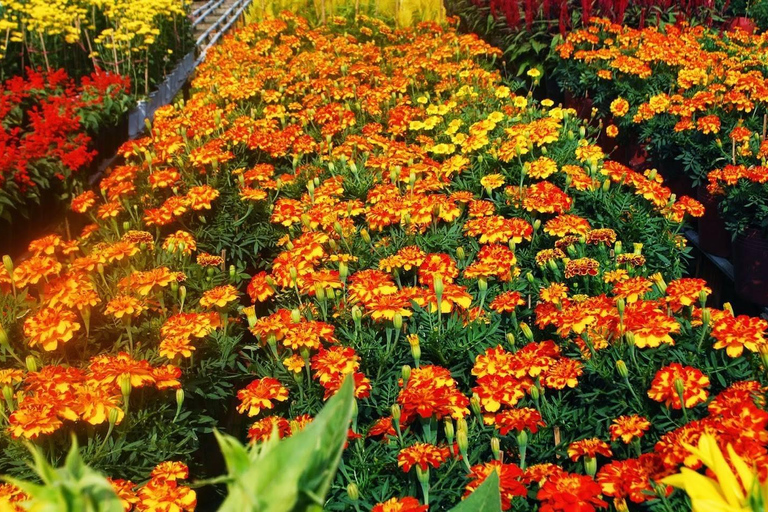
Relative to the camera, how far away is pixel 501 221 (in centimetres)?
295

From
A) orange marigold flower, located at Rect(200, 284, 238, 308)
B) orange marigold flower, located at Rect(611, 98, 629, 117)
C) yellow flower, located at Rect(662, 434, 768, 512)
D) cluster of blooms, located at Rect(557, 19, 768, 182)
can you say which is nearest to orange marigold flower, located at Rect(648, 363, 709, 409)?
yellow flower, located at Rect(662, 434, 768, 512)

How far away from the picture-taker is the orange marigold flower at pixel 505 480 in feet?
5.50

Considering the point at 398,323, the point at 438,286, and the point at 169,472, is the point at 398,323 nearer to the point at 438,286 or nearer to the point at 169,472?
the point at 438,286

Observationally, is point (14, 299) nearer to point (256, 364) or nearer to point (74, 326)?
point (74, 326)

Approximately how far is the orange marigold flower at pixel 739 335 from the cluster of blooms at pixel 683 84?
1.72 meters

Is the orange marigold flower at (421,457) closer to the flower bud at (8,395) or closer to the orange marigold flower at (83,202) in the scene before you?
the flower bud at (8,395)

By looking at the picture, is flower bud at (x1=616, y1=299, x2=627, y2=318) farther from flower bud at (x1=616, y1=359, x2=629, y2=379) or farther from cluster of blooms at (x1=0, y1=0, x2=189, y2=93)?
cluster of blooms at (x1=0, y1=0, x2=189, y2=93)

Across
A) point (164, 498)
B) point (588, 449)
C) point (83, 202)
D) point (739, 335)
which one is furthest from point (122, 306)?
point (739, 335)

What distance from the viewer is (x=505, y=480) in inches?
66.5

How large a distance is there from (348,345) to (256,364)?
1.01ft

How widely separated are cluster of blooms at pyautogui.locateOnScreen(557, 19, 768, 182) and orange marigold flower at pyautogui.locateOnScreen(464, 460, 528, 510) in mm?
2351

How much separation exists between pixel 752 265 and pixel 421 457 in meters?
2.19

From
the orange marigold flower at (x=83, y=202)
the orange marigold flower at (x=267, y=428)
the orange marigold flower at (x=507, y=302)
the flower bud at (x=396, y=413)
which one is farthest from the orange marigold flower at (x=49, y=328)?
the orange marigold flower at (x=507, y=302)

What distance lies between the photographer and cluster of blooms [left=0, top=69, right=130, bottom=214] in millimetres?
4348
